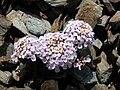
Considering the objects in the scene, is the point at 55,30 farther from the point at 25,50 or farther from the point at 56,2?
the point at 25,50

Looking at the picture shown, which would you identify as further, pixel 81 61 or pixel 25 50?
pixel 81 61

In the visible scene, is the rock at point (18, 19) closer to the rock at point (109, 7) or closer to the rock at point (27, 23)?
the rock at point (27, 23)

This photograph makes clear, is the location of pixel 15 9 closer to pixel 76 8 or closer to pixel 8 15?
pixel 8 15

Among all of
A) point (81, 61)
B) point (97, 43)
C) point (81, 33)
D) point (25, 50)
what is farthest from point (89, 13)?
point (25, 50)

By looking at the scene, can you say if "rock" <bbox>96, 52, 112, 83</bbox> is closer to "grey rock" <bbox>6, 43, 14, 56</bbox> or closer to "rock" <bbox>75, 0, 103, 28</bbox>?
"rock" <bbox>75, 0, 103, 28</bbox>

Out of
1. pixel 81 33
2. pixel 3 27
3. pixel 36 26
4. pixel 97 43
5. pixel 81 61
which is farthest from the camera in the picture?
pixel 97 43

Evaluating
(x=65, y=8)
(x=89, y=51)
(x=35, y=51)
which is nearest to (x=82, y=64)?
(x=89, y=51)

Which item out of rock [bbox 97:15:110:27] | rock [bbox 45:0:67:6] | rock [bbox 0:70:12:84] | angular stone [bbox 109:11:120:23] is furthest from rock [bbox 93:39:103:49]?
rock [bbox 0:70:12:84]
